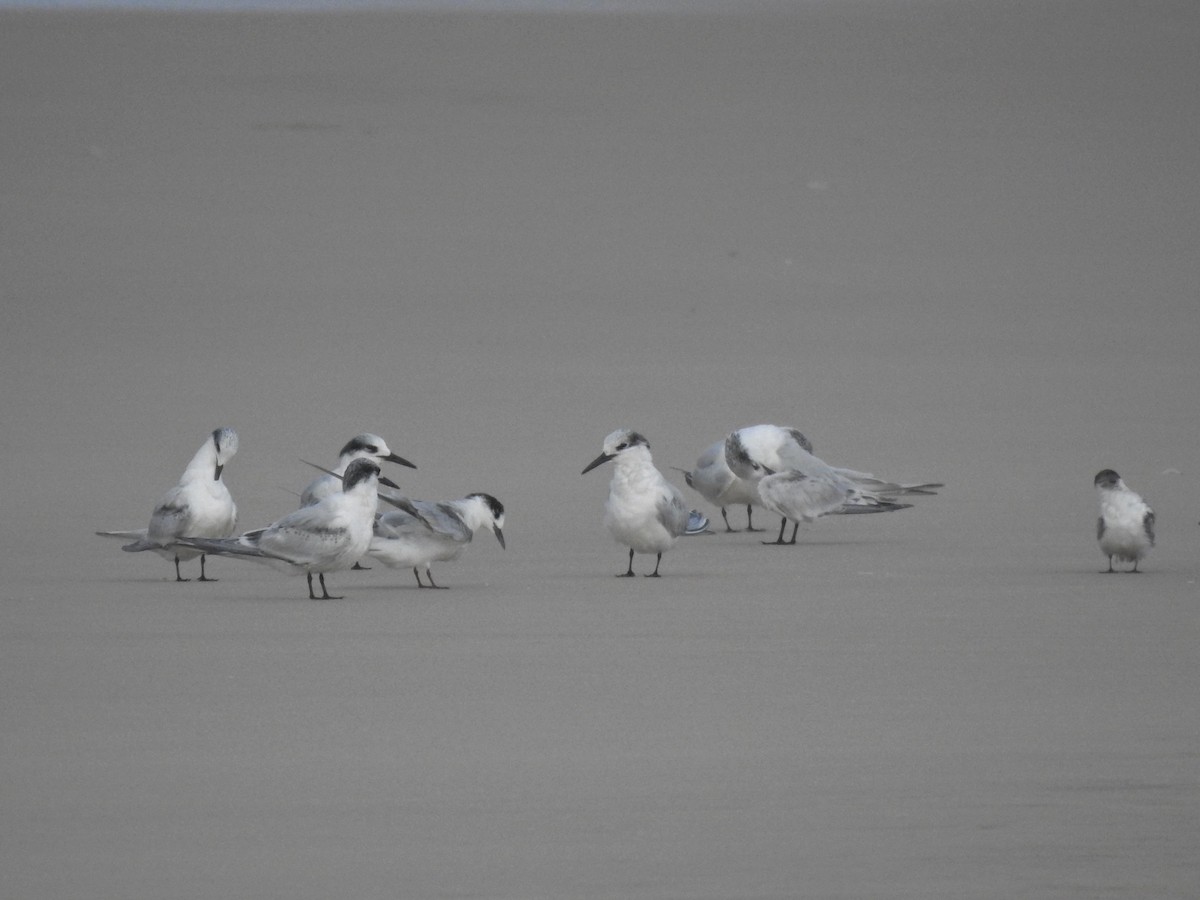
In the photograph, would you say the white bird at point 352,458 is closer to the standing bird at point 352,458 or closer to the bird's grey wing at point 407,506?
the standing bird at point 352,458

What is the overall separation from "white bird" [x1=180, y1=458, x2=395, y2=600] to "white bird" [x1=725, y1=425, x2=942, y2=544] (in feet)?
9.69

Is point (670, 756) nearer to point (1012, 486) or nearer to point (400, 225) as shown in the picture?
point (1012, 486)

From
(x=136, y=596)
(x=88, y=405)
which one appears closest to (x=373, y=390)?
(x=88, y=405)

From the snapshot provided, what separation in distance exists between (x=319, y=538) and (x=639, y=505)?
152 centimetres

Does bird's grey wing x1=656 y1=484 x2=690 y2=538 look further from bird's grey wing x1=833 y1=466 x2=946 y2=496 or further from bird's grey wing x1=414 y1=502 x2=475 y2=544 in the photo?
bird's grey wing x1=833 y1=466 x2=946 y2=496

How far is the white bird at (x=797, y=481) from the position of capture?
33.7 feet

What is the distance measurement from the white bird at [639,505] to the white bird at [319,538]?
3.68 ft

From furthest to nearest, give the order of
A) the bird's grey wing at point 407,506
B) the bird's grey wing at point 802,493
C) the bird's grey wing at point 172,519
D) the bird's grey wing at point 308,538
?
1. the bird's grey wing at point 802,493
2. the bird's grey wing at point 172,519
3. the bird's grey wing at point 407,506
4. the bird's grey wing at point 308,538

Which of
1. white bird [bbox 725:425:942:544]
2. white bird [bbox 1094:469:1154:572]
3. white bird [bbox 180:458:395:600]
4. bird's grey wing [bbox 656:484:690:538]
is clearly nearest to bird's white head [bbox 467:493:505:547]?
bird's grey wing [bbox 656:484:690:538]

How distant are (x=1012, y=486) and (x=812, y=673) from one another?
6.15m

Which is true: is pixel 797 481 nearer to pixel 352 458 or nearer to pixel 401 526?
pixel 352 458

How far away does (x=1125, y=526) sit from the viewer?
8.27 meters

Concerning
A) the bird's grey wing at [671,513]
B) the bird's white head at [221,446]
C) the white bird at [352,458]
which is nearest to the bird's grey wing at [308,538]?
the white bird at [352,458]

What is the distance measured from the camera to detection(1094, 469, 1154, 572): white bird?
27.1 ft
